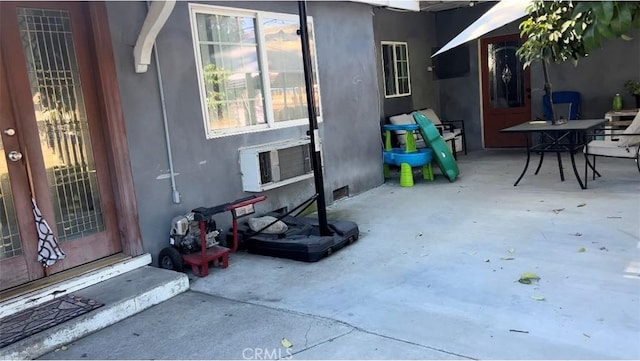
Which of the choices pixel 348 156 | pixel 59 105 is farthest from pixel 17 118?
pixel 348 156

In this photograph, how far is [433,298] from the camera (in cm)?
311

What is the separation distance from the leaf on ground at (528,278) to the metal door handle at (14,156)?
3.51 m

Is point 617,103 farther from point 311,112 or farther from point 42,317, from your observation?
point 42,317

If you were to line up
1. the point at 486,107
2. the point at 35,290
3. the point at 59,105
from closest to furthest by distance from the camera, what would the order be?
the point at 35,290
the point at 59,105
the point at 486,107

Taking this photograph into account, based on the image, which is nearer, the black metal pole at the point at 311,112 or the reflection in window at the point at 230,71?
the black metal pole at the point at 311,112

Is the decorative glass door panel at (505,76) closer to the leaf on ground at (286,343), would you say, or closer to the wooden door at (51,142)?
the wooden door at (51,142)

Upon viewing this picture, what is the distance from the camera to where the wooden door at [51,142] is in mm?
3316

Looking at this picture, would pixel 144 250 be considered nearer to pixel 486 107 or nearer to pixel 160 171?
pixel 160 171

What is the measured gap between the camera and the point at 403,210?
5.42 meters

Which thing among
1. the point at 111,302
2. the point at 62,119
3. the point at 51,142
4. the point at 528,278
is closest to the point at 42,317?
the point at 111,302

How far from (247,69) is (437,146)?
2.90 m

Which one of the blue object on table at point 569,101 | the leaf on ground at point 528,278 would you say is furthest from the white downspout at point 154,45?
the blue object on table at point 569,101

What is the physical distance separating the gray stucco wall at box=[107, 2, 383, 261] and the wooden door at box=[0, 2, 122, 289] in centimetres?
26

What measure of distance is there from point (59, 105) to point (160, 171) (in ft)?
2.94
